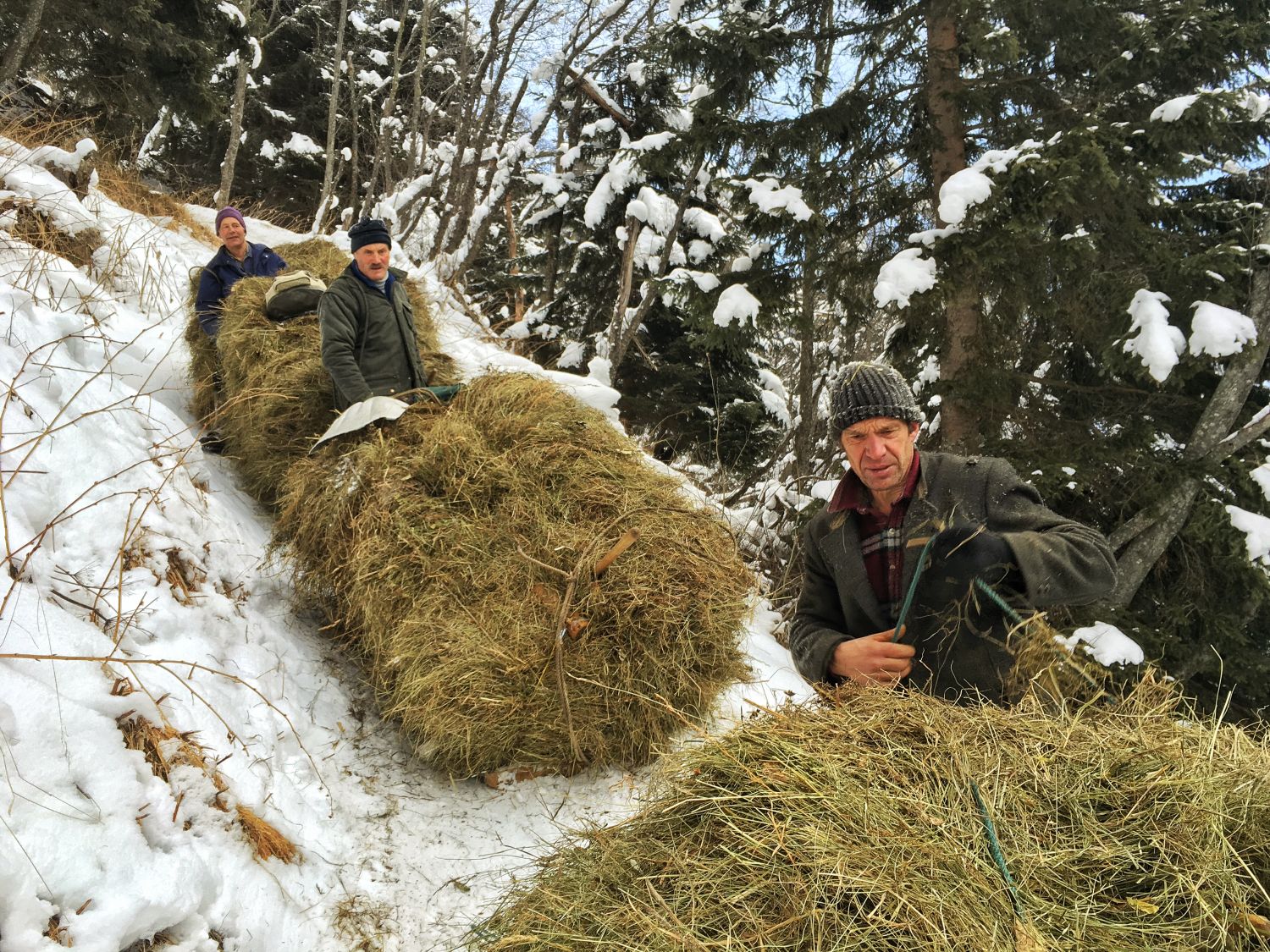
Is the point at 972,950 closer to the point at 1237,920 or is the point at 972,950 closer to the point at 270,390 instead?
the point at 1237,920

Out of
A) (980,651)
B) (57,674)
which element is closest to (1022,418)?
(980,651)

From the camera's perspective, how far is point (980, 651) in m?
2.12

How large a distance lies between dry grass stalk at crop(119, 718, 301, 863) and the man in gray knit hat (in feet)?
6.57

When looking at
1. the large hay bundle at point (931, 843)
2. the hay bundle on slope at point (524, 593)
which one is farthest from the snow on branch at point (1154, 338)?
the large hay bundle at point (931, 843)

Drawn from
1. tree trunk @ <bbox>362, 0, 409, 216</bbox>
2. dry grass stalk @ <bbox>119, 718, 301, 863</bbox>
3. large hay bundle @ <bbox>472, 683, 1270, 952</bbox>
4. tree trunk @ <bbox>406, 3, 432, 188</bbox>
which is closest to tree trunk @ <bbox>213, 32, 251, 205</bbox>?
tree trunk @ <bbox>362, 0, 409, 216</bbox>

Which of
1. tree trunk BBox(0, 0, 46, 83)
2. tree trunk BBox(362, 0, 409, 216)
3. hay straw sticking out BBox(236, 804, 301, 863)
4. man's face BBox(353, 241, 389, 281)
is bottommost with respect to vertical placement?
hay straw sticking out BBox(236, 804, 301, 863)

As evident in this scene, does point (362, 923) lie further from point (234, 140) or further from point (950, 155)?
point (234, 140)

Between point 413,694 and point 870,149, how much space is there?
22.6 ft

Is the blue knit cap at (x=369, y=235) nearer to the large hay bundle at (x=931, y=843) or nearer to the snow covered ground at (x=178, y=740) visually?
the snow covered ground at (x=178, y=740)

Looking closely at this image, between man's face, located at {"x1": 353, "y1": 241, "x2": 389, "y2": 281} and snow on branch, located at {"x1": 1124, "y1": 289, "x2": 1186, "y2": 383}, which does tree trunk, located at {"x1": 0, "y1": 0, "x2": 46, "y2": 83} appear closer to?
man's face, located at {"x1": 353, "y1": 241, "x2": 389, "y2": 281}

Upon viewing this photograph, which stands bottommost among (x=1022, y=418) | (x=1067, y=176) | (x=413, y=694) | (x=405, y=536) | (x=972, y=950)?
(x=413, y=694)

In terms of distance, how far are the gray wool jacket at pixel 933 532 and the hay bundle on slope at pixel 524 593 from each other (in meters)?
0.77

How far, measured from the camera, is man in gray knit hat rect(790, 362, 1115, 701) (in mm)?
1940

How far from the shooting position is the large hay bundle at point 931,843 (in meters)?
0.94
